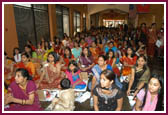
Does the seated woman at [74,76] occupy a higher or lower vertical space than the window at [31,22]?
lower

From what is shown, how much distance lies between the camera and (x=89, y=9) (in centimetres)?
1520

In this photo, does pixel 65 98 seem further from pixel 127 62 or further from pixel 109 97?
pixel 127 62

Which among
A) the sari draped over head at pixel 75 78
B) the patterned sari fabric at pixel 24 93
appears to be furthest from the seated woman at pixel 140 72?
the patterned sari fabric at pixel 24 93

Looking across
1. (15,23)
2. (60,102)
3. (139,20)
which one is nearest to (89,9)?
(139,20)

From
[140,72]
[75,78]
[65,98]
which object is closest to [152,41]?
[140,72]

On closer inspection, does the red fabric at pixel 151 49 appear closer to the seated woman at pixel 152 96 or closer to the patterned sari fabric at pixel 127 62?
the patterned sari fabric at pixel 127 62

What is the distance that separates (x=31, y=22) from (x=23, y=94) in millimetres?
4177

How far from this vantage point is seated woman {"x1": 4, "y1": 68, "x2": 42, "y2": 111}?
1.81 meters

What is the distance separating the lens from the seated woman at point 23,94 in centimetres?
181

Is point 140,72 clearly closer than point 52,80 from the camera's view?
Yes

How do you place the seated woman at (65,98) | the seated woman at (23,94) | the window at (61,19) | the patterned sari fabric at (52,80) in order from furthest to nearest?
the window at (61,19), the patterned sari fabric at (52,80), the seated woman at (65,98), the seated woman at (23,94)

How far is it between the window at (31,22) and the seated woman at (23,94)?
324cm

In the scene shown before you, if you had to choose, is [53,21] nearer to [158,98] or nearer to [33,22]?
[33,22]

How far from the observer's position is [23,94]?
1.88m
